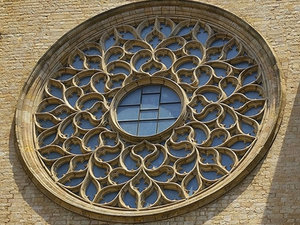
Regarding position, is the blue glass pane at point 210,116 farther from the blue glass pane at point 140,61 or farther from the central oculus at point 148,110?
the blue glass pane at point 140,61

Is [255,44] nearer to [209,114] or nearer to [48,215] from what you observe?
[209,114]

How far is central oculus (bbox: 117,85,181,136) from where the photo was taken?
2381 centimetres

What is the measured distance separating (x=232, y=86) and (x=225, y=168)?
80.8 inches

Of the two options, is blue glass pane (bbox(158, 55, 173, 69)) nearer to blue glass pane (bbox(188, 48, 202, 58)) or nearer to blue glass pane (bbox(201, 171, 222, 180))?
blue glass pane (bbox(188, 48, 202, 58))

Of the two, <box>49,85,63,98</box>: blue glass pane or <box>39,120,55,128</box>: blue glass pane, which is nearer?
<box>39,120,55,128</box>: blue glass pane

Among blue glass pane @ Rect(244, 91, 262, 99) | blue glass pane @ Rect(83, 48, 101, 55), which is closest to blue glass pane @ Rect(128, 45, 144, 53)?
blue glass pane @ Rect(83, 48, 101, 55)

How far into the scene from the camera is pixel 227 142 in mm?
22969

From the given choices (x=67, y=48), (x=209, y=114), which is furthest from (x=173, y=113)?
(x=67, y=48)

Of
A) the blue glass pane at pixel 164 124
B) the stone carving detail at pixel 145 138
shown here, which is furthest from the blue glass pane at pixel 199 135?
the blue glass pane at pixel 164 124

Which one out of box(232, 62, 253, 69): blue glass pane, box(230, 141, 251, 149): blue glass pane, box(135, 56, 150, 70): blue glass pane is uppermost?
box(135, 56, 150, 70): blue glass pane

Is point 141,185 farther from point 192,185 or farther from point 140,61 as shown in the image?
point 140,61

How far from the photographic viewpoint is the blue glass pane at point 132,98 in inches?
958

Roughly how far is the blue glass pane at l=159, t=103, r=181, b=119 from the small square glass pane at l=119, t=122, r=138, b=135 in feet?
1.85

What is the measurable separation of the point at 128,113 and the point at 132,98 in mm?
417
